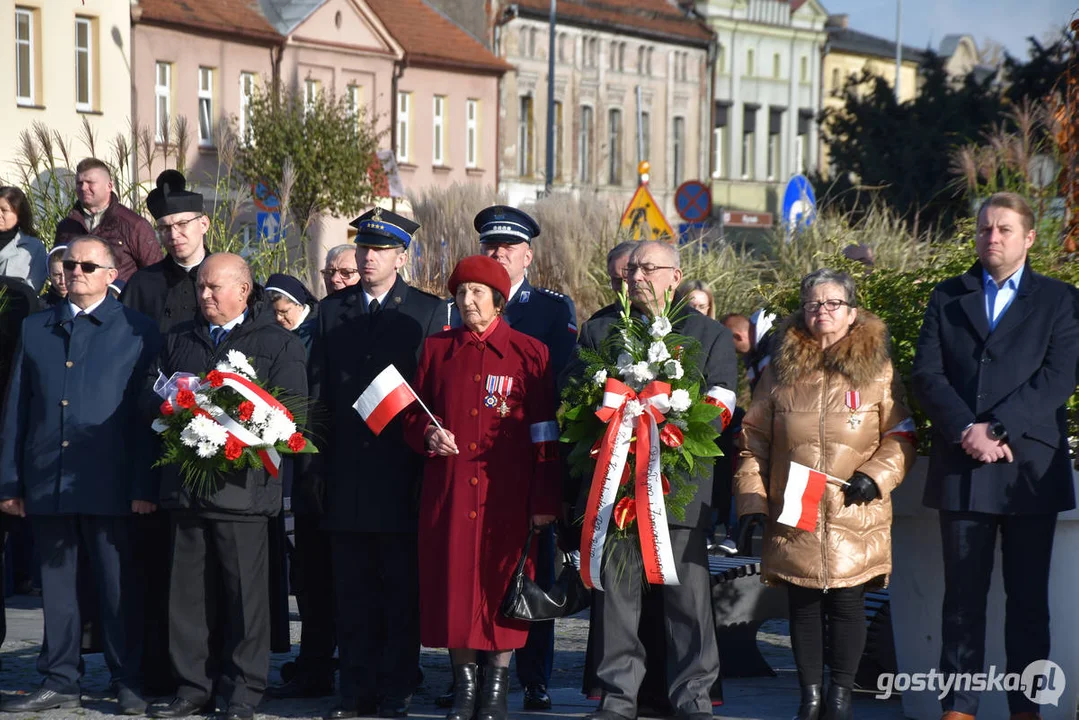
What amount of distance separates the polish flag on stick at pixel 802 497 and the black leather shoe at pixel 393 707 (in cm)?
191

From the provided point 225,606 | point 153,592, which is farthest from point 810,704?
point 153,592

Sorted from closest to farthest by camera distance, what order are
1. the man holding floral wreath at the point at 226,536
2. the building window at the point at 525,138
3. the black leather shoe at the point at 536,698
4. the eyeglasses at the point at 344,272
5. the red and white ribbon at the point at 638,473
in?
the red and white ribbon at the point at 638,473 → the man holding floral wreath at the point at 226,536 → the black leather shoe at the point at 536,698 → the eyeglasses at the point at 344,272 → the building window at the point at 525,138

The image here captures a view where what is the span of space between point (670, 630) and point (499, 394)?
1240mm

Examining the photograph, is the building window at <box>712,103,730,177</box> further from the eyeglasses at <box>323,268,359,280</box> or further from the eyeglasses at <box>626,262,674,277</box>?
the eyeglasses at <box>626,262,674,277</box>

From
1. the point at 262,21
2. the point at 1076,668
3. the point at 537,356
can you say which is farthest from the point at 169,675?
the point at 262,21

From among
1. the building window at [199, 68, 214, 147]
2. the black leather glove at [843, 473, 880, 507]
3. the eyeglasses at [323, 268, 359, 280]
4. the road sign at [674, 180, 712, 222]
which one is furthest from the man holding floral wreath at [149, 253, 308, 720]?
the building window at [199, 68, 214, 147]

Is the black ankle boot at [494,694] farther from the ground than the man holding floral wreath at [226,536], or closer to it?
closer to it

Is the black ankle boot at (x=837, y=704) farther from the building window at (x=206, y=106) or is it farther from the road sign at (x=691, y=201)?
the building window at (x=206, y=106)

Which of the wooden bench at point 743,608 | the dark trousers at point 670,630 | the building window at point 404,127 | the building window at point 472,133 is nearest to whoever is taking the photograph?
the dark trousers at point 670,630

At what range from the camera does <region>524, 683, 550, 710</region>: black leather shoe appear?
800cm

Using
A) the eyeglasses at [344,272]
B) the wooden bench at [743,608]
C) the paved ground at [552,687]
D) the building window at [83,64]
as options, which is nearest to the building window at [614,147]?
the building window at [83,64]

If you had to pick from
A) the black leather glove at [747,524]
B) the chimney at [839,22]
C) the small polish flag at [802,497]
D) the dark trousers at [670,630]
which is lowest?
the dark trousers at [670,630]

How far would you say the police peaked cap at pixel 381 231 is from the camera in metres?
8.01

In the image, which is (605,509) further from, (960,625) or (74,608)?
(74,608)
